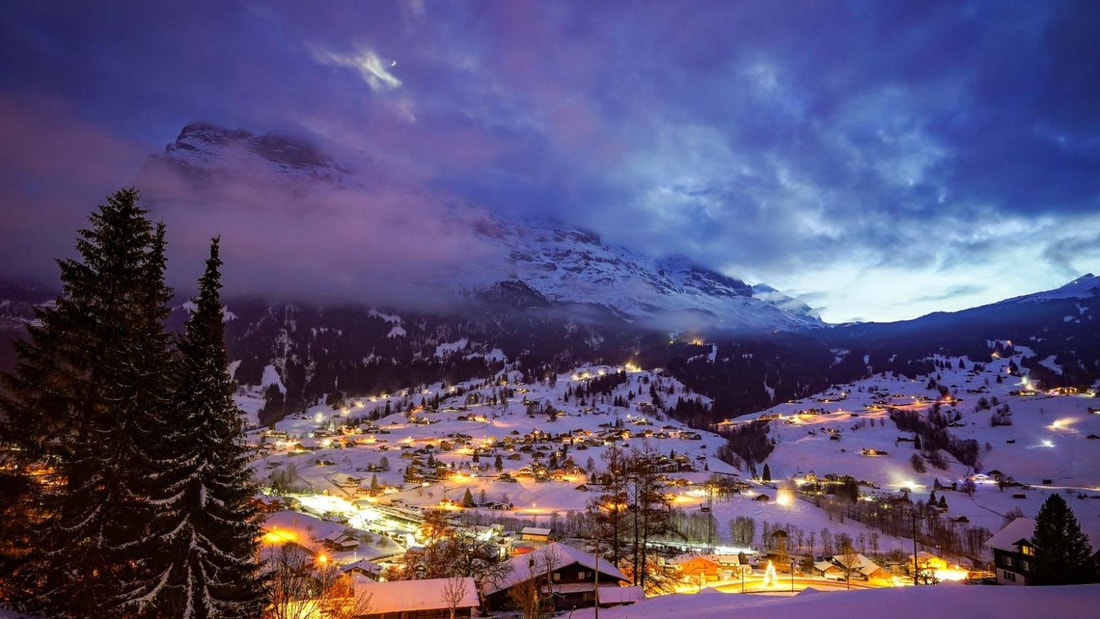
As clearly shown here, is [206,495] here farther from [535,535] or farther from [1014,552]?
[535,535]

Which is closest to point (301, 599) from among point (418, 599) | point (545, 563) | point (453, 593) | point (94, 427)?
point (453, 593)

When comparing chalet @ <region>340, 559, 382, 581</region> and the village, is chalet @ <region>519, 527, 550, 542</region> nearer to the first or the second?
the village

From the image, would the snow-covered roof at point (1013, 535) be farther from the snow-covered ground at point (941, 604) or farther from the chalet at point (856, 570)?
the snow-covered ground at point (941, 604)

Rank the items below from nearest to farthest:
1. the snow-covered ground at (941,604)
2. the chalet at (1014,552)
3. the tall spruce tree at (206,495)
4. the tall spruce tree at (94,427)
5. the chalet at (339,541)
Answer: the tall spruce tree at (94,427) → the tall spruce tree at (206,495) → the snow-covered ground at (941,604) → the chalet at (1014,552) → the chalet at (339,541)

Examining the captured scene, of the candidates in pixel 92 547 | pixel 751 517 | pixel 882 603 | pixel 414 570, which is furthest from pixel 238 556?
pixel 751 517

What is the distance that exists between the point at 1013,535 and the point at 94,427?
52.4 metres

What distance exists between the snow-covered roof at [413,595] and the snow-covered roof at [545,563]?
3.59 meters

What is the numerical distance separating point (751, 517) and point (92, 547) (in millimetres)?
76874

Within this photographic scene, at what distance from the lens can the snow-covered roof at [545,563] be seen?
1326 inches

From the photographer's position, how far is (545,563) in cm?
3522

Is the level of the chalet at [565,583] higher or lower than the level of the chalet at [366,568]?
higher

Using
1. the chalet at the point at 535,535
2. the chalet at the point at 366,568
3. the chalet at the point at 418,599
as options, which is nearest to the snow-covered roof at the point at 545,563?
Answer: the chalet at the point at 418,599

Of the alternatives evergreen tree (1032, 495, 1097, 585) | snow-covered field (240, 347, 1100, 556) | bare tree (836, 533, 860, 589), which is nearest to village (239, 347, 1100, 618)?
bare tree (836, 533, 860, 589)

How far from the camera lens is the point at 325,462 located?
365 ft
